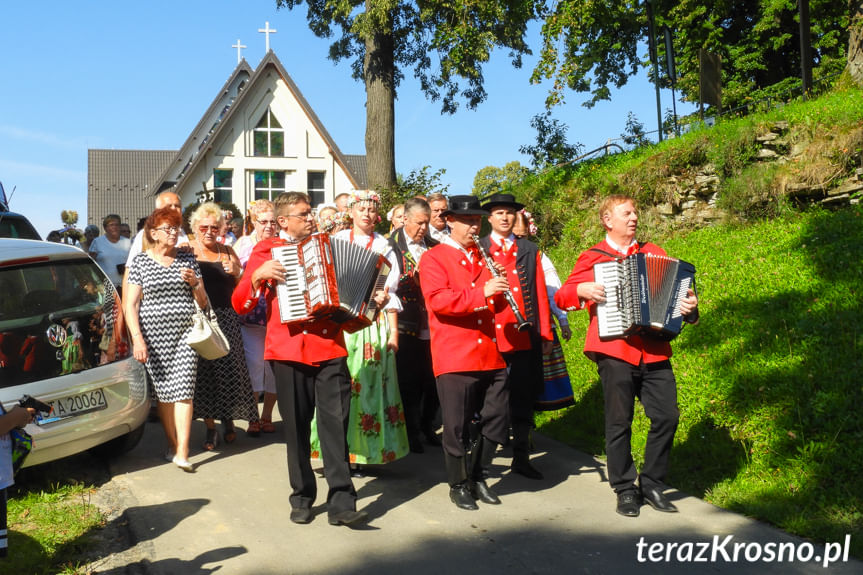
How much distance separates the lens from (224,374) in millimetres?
8047

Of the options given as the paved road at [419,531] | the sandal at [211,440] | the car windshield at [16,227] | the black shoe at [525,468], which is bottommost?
the paved road at [419,531]

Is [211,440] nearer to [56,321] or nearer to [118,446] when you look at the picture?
[118,446]

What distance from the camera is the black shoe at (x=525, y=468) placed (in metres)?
6.82

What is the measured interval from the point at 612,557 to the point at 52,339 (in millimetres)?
4279

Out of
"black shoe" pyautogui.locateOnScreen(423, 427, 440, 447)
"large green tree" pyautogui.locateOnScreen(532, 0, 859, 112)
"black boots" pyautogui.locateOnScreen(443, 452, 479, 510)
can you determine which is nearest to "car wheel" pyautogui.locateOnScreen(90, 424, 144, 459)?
"black shoe" pyautogui.locateOnScreen(423, 427, 440, 447)

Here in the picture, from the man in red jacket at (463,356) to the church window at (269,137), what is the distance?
131 ft

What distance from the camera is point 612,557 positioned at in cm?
493

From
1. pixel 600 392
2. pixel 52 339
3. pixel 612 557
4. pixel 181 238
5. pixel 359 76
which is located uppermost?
pixel 359 76

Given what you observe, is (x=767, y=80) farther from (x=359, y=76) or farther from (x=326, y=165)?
(x=326, y=165)

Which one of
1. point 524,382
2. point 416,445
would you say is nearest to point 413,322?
point 416,445

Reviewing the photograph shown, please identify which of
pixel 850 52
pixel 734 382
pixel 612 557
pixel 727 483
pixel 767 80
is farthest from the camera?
pixel 767 80

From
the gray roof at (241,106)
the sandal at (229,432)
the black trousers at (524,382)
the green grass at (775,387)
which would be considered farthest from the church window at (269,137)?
the black trousers at (524,382)

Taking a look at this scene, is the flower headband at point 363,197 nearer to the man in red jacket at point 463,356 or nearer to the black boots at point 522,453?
the man in red jacket at point 463,356

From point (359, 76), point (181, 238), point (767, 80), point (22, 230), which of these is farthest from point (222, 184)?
point (181, 238)
